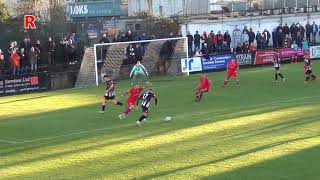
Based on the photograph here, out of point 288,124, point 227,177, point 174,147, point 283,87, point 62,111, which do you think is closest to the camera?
point 227,177

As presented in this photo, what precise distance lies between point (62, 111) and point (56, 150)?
9244 millimetres

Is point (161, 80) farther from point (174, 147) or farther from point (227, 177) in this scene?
point (227, 177)

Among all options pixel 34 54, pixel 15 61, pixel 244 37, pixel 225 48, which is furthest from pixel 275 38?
pixel 15 61

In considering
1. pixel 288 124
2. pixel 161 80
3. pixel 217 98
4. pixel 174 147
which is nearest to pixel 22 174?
pixel 174 147

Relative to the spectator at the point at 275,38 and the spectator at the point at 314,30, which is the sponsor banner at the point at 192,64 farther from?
the spectator at the point at 314,30

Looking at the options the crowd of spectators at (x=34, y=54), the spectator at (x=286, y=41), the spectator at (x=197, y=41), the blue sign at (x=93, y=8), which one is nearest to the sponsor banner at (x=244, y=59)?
the spectator at (x=197, y=41)

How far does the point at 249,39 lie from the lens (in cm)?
4666

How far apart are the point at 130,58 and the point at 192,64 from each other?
4.73 metres

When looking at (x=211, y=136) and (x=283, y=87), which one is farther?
(x=283, y=87)

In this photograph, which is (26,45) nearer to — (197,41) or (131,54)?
(131,54)

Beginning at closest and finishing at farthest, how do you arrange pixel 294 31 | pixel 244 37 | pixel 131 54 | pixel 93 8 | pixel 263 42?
pixel 131 54 < pixel 263 42 < pixel 244 37 < pixel 294 31 < pixel 93 8

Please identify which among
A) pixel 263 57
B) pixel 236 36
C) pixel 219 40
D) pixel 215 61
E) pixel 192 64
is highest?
pixel 236 36

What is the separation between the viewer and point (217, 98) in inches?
1144

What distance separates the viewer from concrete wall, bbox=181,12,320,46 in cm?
4862
